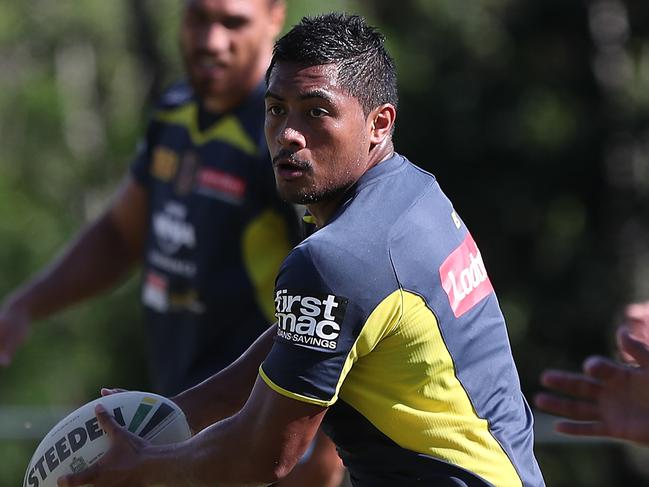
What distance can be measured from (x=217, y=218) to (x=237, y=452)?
213cm

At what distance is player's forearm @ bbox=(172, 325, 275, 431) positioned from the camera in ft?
13.6

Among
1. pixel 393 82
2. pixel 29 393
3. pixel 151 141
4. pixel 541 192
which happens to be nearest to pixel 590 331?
pixel 541 192

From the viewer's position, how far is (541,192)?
60.3 ft

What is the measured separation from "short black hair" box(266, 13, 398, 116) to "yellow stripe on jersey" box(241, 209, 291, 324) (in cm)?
167

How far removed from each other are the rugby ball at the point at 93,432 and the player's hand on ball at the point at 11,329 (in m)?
1.80

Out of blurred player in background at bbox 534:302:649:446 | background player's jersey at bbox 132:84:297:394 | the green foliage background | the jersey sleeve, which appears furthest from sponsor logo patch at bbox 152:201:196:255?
the green foliage background

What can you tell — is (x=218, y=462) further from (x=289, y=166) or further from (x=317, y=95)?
(x=317, y=95)

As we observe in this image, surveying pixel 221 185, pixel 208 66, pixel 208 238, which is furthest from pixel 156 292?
pixel 208 66

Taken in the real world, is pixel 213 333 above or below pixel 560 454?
above

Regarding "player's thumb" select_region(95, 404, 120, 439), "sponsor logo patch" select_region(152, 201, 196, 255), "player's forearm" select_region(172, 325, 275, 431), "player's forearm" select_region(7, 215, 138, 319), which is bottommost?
"player's forearm" select_region(7, 215, 138, 319)

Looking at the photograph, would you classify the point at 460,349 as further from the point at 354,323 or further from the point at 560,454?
the point at 560,454

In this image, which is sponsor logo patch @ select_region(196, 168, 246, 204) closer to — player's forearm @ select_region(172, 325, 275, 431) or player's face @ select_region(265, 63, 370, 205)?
player's forearm @ select_region(172, 325, 275, 431)

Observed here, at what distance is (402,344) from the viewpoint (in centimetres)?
353

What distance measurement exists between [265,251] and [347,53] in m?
1.89
